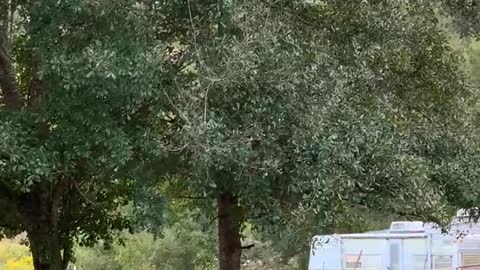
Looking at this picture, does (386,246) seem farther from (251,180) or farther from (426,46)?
(251,180)

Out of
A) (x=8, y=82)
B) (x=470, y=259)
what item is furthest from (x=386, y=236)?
(x=8, y=82)

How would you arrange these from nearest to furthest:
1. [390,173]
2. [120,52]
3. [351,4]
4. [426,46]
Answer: [120,52] → [390,173] → [351,4] → [426,46]

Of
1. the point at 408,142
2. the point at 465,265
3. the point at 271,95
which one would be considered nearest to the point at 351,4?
the point at 408,142

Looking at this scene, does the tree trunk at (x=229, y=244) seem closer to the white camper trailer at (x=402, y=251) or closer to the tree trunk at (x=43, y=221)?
the tree trunk at (x=43, y=221)

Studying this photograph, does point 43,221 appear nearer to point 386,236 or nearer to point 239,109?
point 239,109

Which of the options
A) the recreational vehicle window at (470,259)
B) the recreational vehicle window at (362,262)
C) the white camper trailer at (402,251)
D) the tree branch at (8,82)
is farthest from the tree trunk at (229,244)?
the recreational vehicle window at (470,259)

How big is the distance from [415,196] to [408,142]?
64cm

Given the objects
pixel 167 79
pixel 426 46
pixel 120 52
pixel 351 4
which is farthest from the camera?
pixel 426 46

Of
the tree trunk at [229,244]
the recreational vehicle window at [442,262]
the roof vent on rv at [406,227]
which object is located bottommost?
the tree trunk at [229,244]

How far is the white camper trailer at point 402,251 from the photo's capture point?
1200 centimetres

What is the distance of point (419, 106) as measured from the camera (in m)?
7.32

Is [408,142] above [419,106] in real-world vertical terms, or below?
below

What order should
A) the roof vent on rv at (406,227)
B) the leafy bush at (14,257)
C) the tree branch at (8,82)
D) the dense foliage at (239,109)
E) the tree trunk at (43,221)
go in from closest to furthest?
1. the dense foliage at (239,109)
2. the tree branch at (8,82)
3. the tree trunk at (43,221)
4. the roof vent on rv at (406,227)
5. the leafy bush at (14,257)

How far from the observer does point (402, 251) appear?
1264 centimetres
